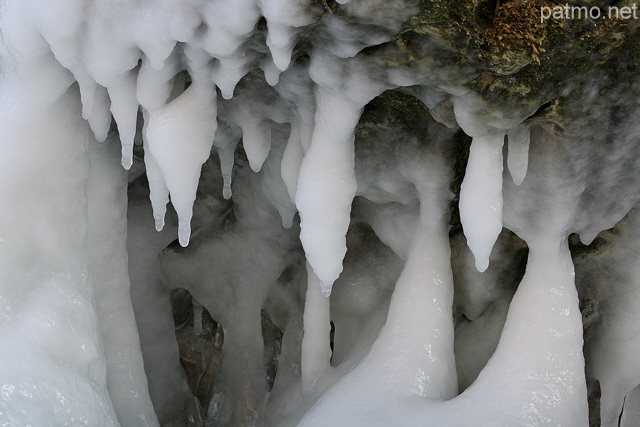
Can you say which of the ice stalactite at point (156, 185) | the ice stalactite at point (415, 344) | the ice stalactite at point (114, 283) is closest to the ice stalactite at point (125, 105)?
the ice stalactite at point (156, 185)

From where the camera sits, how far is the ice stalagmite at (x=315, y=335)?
2.99m

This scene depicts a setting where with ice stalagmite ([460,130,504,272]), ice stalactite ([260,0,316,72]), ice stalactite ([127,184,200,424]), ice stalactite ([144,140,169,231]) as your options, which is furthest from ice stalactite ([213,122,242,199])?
ice stalagmite ([460,130,504,272])

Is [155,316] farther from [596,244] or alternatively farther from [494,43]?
[494,43]

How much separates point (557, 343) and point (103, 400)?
4.38 ft

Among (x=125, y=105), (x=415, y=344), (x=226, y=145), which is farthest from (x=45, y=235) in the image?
(x=415, y=344)

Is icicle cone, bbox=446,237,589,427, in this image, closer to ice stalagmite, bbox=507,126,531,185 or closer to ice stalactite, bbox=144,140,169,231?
ice stalagmite, bbox=507,126,531,185

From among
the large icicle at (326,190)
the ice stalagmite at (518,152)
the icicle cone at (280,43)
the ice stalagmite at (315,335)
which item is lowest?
the ice stalagmite at (315,335)

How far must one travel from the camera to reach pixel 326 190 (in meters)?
2.35

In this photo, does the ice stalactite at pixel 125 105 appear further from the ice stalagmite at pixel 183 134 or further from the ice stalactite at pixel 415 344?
the ice stalactite at pixel 415 344

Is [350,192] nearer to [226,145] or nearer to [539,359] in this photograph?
[226,145]

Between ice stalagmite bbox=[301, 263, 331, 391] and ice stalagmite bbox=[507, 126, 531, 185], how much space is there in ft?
3.13

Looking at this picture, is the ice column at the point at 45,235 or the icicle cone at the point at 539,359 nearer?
the ice column at the point at 45,235

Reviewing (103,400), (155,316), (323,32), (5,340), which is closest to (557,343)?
(323,32)

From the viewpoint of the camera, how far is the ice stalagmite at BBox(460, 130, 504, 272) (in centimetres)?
218
